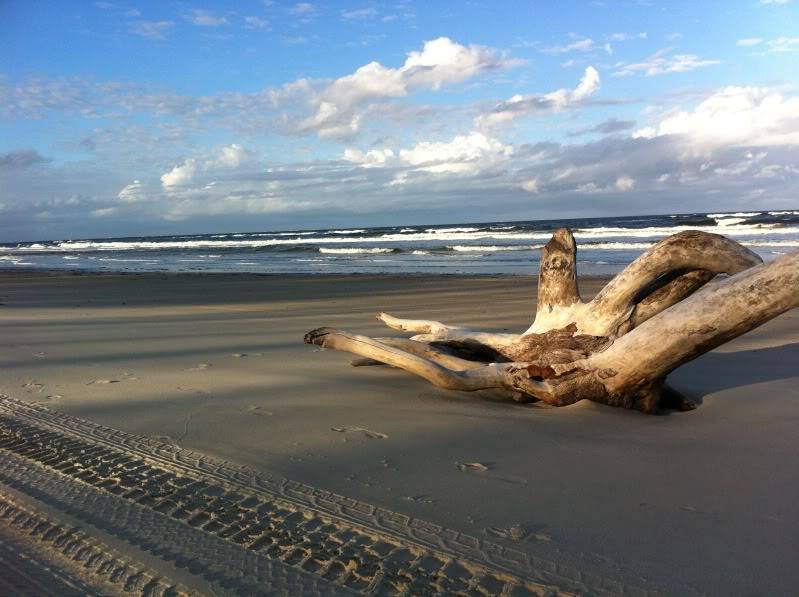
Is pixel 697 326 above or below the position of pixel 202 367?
above

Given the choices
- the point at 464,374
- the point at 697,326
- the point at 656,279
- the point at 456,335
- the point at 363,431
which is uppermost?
the point at 656,279

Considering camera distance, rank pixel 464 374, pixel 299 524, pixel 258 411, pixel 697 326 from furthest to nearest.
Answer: pixel 464 374, pixel 258 411, pixel 697 326, pixel 299 524

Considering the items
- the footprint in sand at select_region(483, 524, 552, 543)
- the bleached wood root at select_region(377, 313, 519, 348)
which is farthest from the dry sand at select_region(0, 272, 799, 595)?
the bleached wood root at select_region(377, 313, 519, 348)

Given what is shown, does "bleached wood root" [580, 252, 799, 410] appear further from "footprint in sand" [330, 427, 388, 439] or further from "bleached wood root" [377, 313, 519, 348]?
"footprint in sand" [330, 427, 388, 439]

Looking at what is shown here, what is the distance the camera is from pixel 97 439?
141 inches

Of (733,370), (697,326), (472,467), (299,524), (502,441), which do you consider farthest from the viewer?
(733,370)

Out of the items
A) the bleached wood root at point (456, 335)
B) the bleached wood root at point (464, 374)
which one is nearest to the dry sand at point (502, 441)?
the bleached wood root at point (464, 374)

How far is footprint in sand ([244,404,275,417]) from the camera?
158 inches

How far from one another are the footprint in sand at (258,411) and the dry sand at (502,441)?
1 cm

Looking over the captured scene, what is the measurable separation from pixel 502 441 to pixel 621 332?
4.98 feet

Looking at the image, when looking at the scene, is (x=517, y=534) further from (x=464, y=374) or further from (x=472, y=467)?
(x=464, y=374)

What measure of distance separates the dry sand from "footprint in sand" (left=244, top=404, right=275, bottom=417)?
13mm

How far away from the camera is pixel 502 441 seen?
135 inches

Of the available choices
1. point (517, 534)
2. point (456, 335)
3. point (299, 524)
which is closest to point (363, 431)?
point (299, 524)
